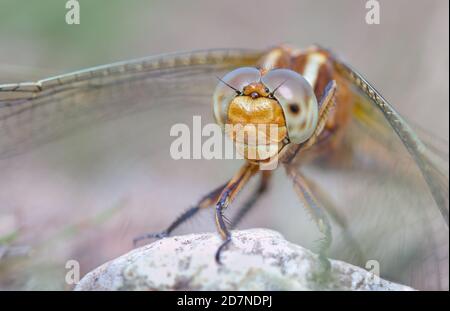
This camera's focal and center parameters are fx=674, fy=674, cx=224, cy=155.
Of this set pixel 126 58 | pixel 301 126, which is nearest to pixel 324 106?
pixel 301 126

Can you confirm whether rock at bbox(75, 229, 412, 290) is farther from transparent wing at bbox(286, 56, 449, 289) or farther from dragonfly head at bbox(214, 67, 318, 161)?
transparent wing at bbox(286, 56, 449, 289)

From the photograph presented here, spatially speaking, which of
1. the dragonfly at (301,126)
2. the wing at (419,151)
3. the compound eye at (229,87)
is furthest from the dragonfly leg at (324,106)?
the compound eye at (229,87)

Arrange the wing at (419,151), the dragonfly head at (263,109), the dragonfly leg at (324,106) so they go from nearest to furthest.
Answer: the dragonfly head at (263,109) → the wing at (419,151) → the dragonfly leg at (324,106)

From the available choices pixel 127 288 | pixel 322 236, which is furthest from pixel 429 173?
pixel 127 288

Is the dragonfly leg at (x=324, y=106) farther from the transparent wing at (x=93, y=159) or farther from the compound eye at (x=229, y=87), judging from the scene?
the transparent wing at (x=93, y=159)
